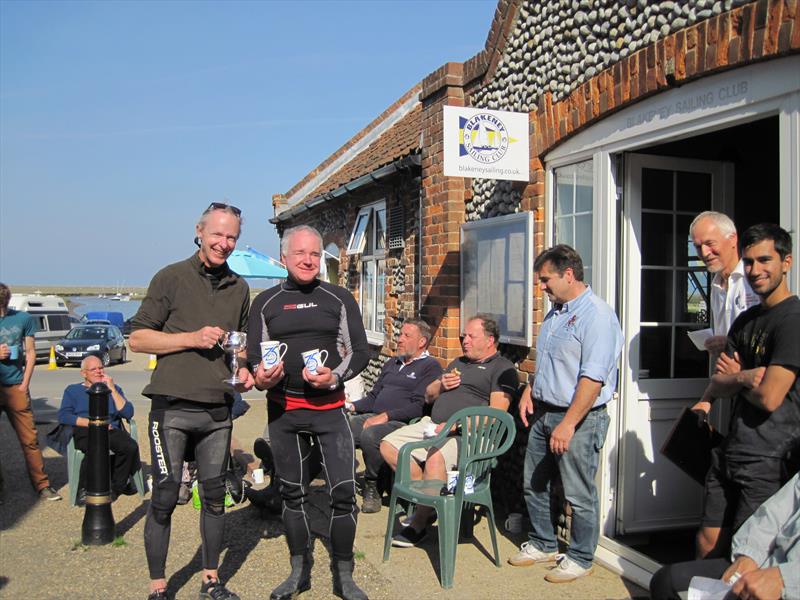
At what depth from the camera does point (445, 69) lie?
Answer: 6492 mm

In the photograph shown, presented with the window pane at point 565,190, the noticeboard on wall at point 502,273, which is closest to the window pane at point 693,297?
the window pane at point 565,190

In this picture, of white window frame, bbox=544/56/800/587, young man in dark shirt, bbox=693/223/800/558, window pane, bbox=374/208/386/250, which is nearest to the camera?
young man in dark shirt, bbox=693/223/800/558

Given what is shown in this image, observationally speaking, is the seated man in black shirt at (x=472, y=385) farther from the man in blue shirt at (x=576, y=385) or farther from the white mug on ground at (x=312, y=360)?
the white mug on ground at (x=312, y=360)

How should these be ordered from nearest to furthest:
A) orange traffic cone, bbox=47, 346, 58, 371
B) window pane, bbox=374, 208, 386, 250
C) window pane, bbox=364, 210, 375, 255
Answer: window pane, bbox=374, 208, 386, 250 → window pane, bbox=364, 210, 375, 255 → orange traffic cone, bbox=47, 346, 58, 371

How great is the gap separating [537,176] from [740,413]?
2.57 meters

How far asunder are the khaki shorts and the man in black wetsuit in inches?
42.0

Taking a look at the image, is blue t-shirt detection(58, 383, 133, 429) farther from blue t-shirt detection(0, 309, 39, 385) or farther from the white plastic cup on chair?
the white plastic cup on chair

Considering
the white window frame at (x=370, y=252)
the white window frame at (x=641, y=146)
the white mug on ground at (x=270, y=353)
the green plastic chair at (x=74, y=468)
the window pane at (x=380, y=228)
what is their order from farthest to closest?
the white window frame at (x=370, y=252), the window pane at (x=380, y=228), the green plastic chair at (x=74, y=468), the white mug on ground at (x=270, y=353), the white window frame at (x=641, y=146)

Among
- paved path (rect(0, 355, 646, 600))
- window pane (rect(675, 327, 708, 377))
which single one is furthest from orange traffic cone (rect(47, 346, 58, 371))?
window pane (rect(675, 327, 708, 377))

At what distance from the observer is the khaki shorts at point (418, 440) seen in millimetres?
4914

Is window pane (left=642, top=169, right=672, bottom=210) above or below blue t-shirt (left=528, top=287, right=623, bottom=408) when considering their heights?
above

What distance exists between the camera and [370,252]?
33.7 feet

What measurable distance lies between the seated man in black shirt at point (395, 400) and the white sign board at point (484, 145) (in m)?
1.43

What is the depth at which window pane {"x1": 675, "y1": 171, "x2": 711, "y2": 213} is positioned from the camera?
16.5 ft
